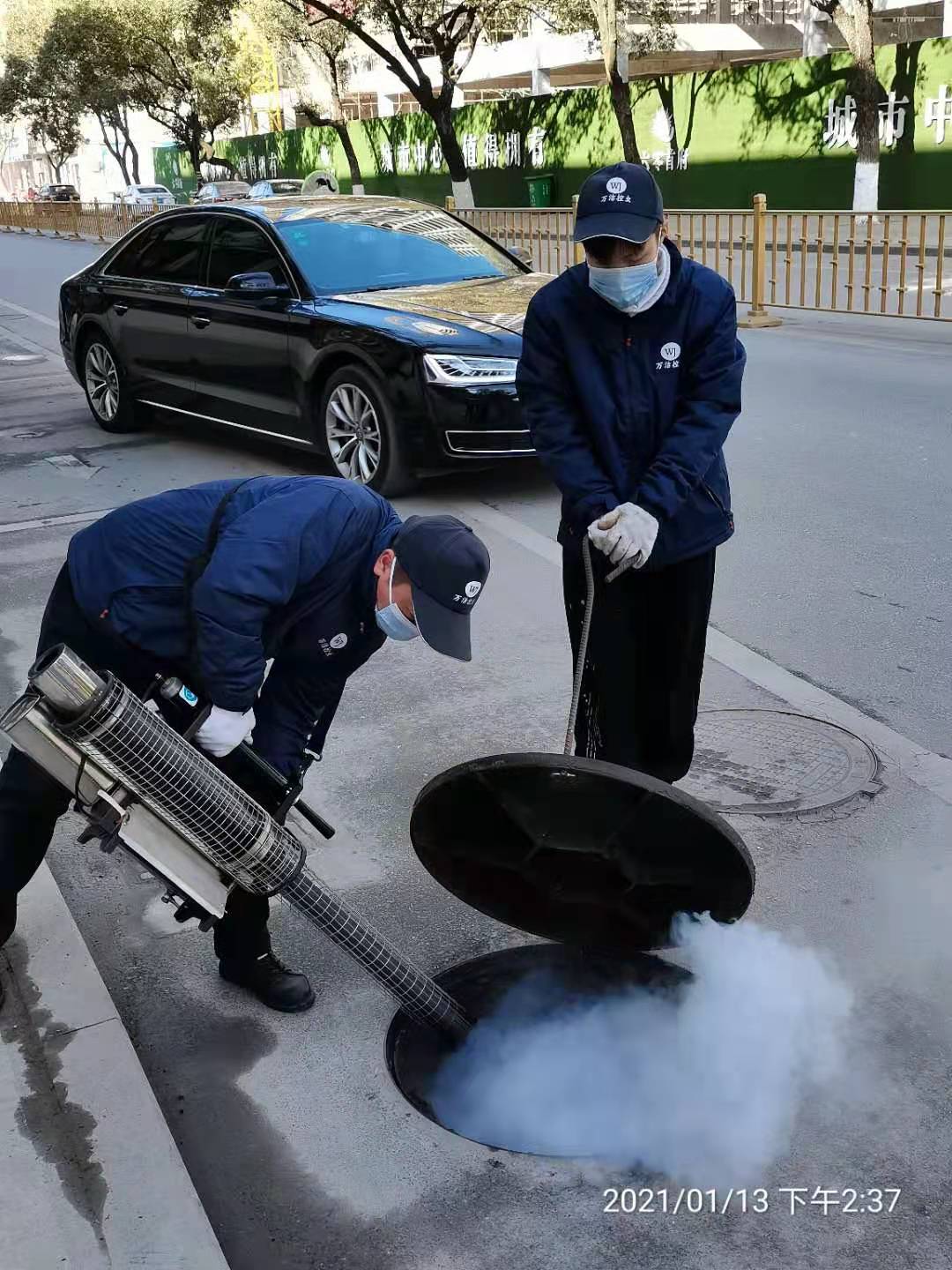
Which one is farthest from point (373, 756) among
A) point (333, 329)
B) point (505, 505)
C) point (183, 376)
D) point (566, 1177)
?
point (183, 376)

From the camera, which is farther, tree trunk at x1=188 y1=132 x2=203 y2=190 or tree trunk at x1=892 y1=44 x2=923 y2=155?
tree trunk at x1=188 y1=132 x2=203 y2=190

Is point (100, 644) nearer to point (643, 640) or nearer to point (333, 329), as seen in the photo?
point (643, 640)

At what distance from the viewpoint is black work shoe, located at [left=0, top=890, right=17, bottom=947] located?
322 cm

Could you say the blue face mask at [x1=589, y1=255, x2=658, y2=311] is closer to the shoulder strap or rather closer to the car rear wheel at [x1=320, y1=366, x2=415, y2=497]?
the shoulder strap

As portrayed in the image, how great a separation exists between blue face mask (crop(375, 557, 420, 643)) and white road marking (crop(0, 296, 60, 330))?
16.0 m

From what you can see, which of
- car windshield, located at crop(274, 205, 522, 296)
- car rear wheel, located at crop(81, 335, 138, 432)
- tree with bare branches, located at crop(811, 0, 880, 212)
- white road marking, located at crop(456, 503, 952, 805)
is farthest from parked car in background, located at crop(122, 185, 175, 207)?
white road marking, located at crop(456, 503, 952, 805)

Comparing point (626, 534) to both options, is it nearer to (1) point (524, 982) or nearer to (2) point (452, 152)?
(1) point (524, 982)

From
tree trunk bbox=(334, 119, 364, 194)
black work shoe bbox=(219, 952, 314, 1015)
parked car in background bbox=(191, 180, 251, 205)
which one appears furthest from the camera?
tree trunk bbox=(334, 119, 364, 194)

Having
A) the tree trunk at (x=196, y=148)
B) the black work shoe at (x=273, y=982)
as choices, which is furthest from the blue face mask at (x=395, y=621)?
the tree trunk at (x=196, y=148)

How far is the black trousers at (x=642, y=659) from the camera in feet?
11.5

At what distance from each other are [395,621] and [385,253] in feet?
21.6

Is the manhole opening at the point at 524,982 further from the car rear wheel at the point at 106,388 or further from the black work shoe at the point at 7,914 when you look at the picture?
the car rear wheel at the point at 106,388

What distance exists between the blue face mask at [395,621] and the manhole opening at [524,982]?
39.2 inches

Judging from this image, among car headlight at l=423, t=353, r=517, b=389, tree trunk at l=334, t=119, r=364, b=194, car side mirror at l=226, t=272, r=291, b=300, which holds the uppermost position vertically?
tree trunk at l=334, t=119, r=364, b=194
